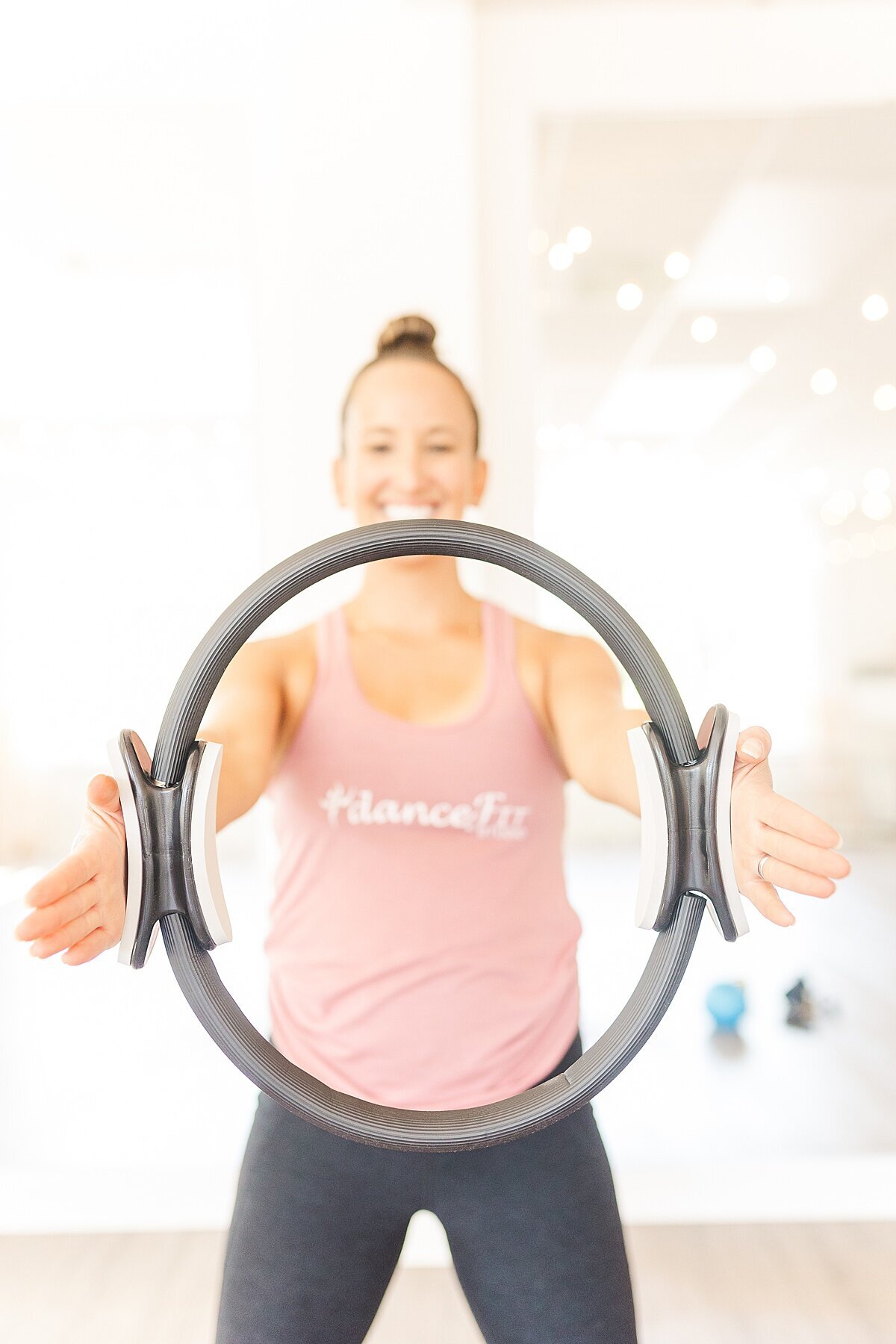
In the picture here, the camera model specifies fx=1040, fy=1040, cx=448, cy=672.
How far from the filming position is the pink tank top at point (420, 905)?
947 mm

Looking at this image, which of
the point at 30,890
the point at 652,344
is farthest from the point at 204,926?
the point at 652,344

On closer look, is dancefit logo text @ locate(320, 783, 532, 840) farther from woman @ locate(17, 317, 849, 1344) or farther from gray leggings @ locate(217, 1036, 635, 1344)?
gray leggings @ locate(217, 1036, 635, 1344)

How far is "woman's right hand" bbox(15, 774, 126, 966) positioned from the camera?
1.70 feet

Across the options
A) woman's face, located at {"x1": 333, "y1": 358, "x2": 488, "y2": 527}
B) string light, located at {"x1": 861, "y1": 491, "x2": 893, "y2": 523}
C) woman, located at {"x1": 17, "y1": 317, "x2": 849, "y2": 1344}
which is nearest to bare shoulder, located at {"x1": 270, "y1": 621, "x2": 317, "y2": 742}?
woman, located at {"x1": 17, "y1": 317, "x2": 849, "y2": 1344}

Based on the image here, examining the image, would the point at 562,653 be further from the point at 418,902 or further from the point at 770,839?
the point at 770,839

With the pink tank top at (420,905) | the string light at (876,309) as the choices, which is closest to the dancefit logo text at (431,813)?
the pink tank top at (420,905)

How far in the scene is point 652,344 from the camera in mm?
1669

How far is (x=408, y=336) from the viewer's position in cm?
108

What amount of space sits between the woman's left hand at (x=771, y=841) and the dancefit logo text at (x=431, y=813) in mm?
382

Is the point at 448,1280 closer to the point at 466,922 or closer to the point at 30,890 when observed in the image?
the point at 466,922

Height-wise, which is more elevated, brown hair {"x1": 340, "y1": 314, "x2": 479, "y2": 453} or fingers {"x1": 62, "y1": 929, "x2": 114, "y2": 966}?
brown hair {"x1": 340, "y1": 314, "x2": 479, "y2": 453}

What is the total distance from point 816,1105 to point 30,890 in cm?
154

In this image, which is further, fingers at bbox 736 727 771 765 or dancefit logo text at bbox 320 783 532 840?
dancefit logo text at bbox 320 783 532 840

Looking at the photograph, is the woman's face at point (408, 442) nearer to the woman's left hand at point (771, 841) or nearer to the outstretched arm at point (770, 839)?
the outstretched arm at point (770, 839)
